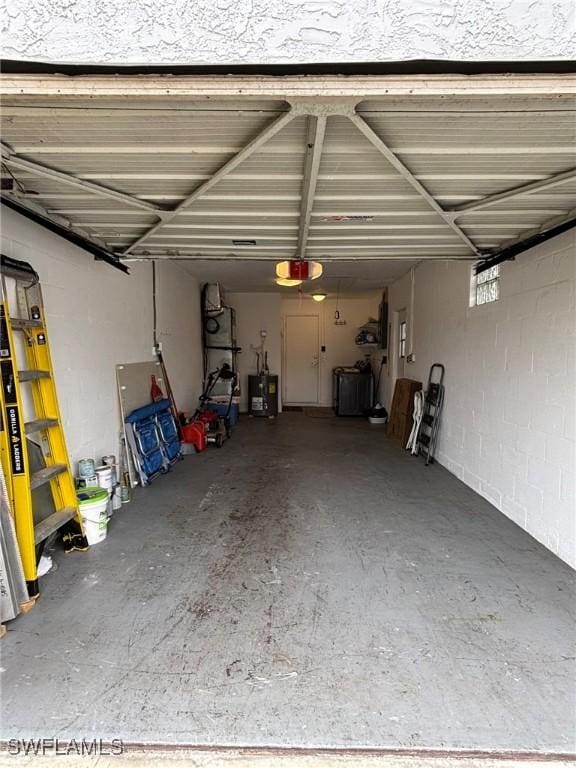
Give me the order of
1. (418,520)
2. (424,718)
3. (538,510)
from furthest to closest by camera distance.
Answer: (418,520), (538,510), (424,718)

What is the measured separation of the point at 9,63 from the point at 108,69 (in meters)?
0.29

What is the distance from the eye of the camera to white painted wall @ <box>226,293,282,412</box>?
8203 mm

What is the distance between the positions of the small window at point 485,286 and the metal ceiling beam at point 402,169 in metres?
0.83

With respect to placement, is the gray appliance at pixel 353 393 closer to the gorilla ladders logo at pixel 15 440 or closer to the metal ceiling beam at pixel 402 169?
the metal ceiling beam at pixel 402 169

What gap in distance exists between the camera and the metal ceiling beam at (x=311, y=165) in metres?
1.51

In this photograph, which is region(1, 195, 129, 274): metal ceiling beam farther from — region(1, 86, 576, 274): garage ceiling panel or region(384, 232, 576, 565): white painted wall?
region(384, 232, 576, 565): white painted wall

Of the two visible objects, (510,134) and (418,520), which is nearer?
(510,134)

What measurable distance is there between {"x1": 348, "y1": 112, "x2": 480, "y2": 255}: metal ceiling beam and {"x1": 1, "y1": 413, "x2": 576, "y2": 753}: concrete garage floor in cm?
225

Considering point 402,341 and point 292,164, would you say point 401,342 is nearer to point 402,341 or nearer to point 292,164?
point 402,341

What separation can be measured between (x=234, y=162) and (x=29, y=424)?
6.34 ft

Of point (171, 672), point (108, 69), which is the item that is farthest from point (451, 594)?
point (108, 69)

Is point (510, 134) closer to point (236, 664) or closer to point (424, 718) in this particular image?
point (424, 718)

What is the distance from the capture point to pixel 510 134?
1571 millimetres

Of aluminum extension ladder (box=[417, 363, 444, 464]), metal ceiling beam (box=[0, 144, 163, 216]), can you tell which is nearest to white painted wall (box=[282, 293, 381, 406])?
aluminum extension ladder (box=[417, 363, 444, 464])
